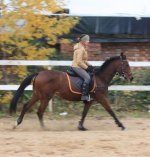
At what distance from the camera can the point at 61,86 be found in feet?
41.6

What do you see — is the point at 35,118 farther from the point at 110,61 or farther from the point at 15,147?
the point at 15,147

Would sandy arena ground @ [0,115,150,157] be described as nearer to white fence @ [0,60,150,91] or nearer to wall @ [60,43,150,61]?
white fence @ [0,60,150,91]

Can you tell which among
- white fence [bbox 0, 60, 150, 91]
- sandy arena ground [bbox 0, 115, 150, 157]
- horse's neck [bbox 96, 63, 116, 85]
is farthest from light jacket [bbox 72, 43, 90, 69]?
white fence [bbox 0, 60, 150, 91]

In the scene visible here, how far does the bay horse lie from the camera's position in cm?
1253

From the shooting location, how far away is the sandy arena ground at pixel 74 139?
9570mm

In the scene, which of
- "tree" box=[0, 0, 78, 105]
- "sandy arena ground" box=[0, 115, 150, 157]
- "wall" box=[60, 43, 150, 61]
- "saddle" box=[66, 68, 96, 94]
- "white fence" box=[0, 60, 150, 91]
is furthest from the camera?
"wall" box=[60, 43, 150, 61]

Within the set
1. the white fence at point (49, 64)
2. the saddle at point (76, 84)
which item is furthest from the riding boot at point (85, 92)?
the white fence at point (49, 64)

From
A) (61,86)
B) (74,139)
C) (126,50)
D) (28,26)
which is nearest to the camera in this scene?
(74,139)

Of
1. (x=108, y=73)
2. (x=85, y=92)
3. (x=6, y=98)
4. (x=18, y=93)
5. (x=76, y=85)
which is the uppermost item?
(x=108, y=73)

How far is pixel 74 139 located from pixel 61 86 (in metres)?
2.09

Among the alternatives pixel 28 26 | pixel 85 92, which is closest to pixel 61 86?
pixel 85 92

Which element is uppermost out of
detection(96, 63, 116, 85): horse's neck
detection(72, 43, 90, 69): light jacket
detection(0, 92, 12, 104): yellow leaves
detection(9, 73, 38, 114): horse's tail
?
detection(72, 43, 90, 69): light jacket

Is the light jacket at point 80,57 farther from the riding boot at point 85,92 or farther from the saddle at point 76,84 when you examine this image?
the riding boot at point 85,92

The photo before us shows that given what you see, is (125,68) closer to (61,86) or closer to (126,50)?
(61,86)
